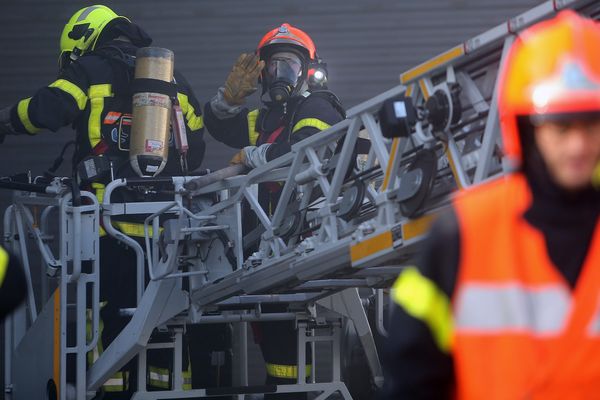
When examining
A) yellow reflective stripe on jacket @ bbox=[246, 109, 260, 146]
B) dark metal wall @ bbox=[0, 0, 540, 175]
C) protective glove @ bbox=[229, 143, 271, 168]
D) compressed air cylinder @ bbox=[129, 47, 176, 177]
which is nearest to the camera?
protective glove @ bbox=[229, 143, 271, 168]

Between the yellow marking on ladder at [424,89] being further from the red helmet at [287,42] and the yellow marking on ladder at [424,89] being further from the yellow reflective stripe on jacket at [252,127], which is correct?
the yellow reflective stripe on jacket at [252,127]

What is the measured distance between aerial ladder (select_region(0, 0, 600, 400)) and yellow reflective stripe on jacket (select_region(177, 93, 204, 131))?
70cm

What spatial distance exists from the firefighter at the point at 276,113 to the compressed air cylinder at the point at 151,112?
1.38 feet

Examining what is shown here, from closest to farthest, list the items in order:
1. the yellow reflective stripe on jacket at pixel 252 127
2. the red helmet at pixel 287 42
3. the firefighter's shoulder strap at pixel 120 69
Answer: the firefighter's shoulder strap at pixel 120 69 → the red helmet at pixel 287 42 → the yellow reflective stripe on jacket at pixel 252 127

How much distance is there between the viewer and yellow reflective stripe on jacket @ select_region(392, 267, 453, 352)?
1860 millimetres

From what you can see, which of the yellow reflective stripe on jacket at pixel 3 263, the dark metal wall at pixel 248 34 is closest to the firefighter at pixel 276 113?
the dark metal wall at pixel 248 34

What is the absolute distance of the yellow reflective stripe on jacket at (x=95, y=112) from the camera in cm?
707

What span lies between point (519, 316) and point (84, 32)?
5.93 meters

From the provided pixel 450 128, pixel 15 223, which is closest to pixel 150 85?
pixel 15 223

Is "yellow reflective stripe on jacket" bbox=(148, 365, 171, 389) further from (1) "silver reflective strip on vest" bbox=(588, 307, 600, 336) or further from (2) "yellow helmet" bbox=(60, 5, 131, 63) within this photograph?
(1) "silver reflective strip on vest" bbox=(588, 307, 600, 336)

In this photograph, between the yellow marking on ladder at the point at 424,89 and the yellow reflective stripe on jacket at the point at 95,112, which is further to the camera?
the yellow reflective stripe on jacket at the point at 95,112

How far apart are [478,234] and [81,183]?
17.2 ft

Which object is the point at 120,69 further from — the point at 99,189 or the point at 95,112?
the point at 99,189

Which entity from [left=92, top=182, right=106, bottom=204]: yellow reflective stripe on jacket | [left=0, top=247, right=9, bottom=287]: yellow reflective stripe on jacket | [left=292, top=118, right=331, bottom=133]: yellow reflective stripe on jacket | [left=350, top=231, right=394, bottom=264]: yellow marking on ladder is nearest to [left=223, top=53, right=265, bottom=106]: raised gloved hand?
[left=292, top=118, right=331, bottom=133]: yellow reflective stripe on jacket
